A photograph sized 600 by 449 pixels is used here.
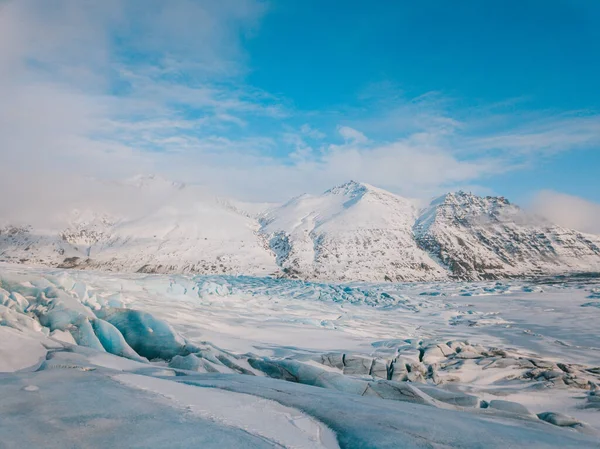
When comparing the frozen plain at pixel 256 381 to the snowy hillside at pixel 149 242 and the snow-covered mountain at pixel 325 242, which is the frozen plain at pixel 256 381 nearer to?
the snow-covered mountain at pixel 325 242

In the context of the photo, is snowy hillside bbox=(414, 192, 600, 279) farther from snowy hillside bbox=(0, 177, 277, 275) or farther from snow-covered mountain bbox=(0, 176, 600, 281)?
snowy hillside bbox=(0, 177, 277, 275)

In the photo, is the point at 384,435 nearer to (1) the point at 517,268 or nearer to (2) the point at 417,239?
(2) the point at 417,239

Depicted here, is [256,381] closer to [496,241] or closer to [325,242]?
[325,242]

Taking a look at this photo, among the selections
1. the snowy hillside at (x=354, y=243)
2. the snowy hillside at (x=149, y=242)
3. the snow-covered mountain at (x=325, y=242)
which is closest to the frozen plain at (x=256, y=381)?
the snow-covered mountain at (x=325, y=242)

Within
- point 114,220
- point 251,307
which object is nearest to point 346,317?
point 251,307

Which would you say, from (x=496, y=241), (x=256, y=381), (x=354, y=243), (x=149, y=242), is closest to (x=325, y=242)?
(x=354, y=243)
